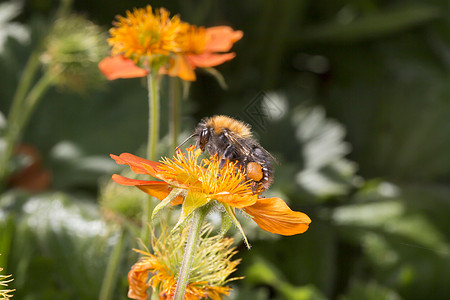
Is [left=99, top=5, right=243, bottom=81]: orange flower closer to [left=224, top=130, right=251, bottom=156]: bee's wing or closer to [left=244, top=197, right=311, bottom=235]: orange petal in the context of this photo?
[left=224, top=130, right=251, bottom=156]: bee's wing

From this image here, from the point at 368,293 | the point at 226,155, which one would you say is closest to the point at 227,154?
the point at 226,155

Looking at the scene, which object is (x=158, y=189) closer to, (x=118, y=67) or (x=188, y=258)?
(x=188, y=258)

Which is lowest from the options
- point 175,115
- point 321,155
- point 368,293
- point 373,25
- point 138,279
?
point 138,279

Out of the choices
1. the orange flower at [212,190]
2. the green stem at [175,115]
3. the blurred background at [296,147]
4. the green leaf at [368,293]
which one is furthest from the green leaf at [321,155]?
the orange flower at [212,190]

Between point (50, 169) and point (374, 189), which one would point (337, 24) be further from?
point (50, 169)

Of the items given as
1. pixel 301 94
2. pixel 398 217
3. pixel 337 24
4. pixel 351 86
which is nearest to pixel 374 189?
pixel 398 217

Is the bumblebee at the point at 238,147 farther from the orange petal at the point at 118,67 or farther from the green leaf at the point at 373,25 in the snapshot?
the green leaf at the point at 373,25

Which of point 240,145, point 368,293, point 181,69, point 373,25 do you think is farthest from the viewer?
point 373,25
